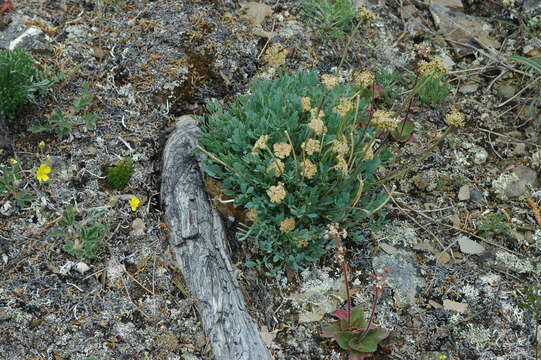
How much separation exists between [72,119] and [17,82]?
0.45m

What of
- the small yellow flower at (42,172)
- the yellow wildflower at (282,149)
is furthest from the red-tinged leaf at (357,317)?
the small yellow flower at (42,172)

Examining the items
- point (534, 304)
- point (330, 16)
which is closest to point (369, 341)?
point (534, 304)

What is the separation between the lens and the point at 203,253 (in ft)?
12.0

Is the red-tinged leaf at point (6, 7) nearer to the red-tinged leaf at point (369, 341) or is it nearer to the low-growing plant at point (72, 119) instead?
the low-growing plant at point (72, 119)

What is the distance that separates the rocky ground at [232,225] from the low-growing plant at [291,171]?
0.23 m

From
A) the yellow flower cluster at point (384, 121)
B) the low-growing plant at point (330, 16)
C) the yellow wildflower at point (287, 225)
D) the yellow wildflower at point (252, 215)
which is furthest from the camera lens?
the low-growing plant at point (330, 16)

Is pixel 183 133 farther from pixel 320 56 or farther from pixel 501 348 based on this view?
pixel 501 348

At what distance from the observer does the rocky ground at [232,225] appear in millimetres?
3408

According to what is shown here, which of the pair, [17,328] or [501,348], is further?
[501,348]

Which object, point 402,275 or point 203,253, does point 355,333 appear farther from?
point 203,253

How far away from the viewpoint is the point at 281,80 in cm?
406

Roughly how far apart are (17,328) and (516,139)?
13.4 ft

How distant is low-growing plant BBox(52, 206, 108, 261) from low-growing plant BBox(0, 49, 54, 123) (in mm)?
898

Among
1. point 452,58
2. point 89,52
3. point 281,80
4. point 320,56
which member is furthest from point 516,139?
point 89,52
